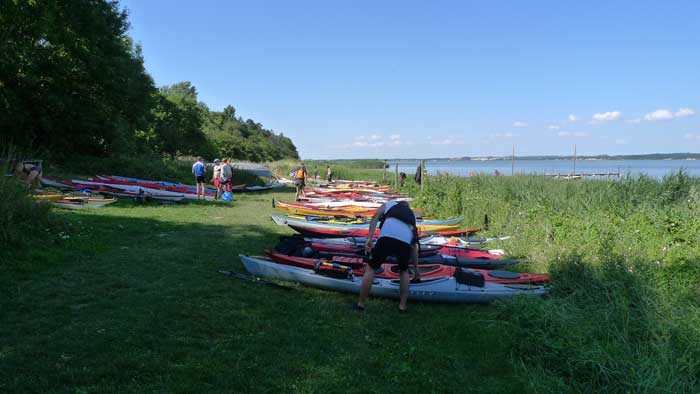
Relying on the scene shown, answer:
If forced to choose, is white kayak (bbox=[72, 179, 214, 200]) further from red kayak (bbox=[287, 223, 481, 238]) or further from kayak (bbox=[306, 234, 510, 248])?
kayak (bbox=[306, 234, 510, 248])

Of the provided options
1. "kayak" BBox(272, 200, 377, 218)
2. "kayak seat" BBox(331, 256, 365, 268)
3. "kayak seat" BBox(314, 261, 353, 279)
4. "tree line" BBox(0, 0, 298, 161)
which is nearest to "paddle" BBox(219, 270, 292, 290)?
"kayak seat" BBox(314, 261, 353, 279)

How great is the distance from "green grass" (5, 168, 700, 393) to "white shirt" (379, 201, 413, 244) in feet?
3.30

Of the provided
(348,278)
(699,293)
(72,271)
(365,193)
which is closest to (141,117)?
(365,193)

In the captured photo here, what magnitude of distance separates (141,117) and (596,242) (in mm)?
24628

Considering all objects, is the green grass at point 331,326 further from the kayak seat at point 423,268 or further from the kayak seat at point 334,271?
the kayak seat at point 423,268

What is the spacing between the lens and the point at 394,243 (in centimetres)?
522

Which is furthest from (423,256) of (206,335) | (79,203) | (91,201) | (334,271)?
(91,201)

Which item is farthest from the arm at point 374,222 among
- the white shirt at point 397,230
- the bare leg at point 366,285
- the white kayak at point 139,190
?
the white kayak at point 139,190

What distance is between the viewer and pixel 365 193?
72.4 feet

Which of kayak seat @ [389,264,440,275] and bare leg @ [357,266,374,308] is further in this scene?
kayak seat @ [389,264,440,275]

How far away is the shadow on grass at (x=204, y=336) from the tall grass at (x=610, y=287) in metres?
0.55

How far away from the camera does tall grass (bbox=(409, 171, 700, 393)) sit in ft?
11.9

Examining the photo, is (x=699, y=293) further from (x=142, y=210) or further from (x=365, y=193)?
(x=365, y=193)

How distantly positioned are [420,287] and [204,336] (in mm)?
3037
